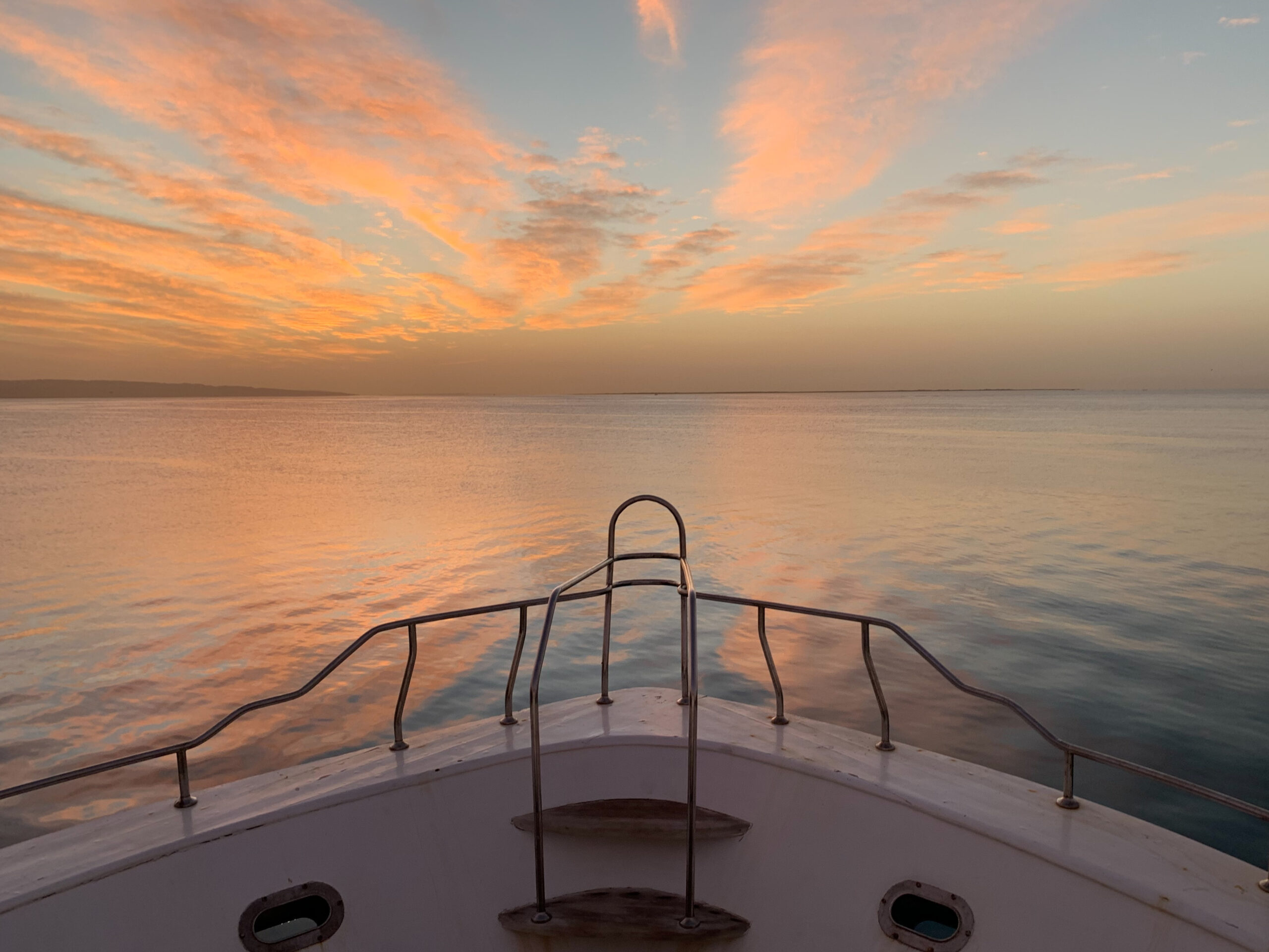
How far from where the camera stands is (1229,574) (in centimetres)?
1514

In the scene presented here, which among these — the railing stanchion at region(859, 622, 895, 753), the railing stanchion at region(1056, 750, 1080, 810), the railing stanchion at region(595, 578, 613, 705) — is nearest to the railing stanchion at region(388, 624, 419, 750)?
the railing stanchion at region(595, 578, 613, 705)

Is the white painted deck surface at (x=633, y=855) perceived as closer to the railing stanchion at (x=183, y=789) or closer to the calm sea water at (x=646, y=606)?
the railing stanchion at (x=183, y=789)

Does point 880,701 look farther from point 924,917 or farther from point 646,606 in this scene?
point 646,606

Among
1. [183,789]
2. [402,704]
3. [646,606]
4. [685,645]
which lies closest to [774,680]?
[685,645]

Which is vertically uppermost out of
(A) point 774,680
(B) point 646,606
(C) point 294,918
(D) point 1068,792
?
(A) point 774,680

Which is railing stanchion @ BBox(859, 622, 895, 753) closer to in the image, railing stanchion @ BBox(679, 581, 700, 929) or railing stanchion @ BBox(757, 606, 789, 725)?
railing stanchion @ BBox(757, 606, 789, 725)

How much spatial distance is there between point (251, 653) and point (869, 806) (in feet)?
33.7

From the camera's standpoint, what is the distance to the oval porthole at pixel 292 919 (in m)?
2.92

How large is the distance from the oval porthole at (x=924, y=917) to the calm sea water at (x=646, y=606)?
508cm

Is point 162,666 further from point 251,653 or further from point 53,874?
point 53,874

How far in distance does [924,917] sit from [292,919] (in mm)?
2526

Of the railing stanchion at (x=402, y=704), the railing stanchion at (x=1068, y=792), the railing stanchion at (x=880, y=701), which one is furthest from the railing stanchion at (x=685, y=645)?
the railing stanchion at (x=1068, y=792)

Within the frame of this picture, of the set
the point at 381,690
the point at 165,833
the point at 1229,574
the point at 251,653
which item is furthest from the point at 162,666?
the point at 1229,574

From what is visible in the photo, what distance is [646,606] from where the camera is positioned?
13.5m
